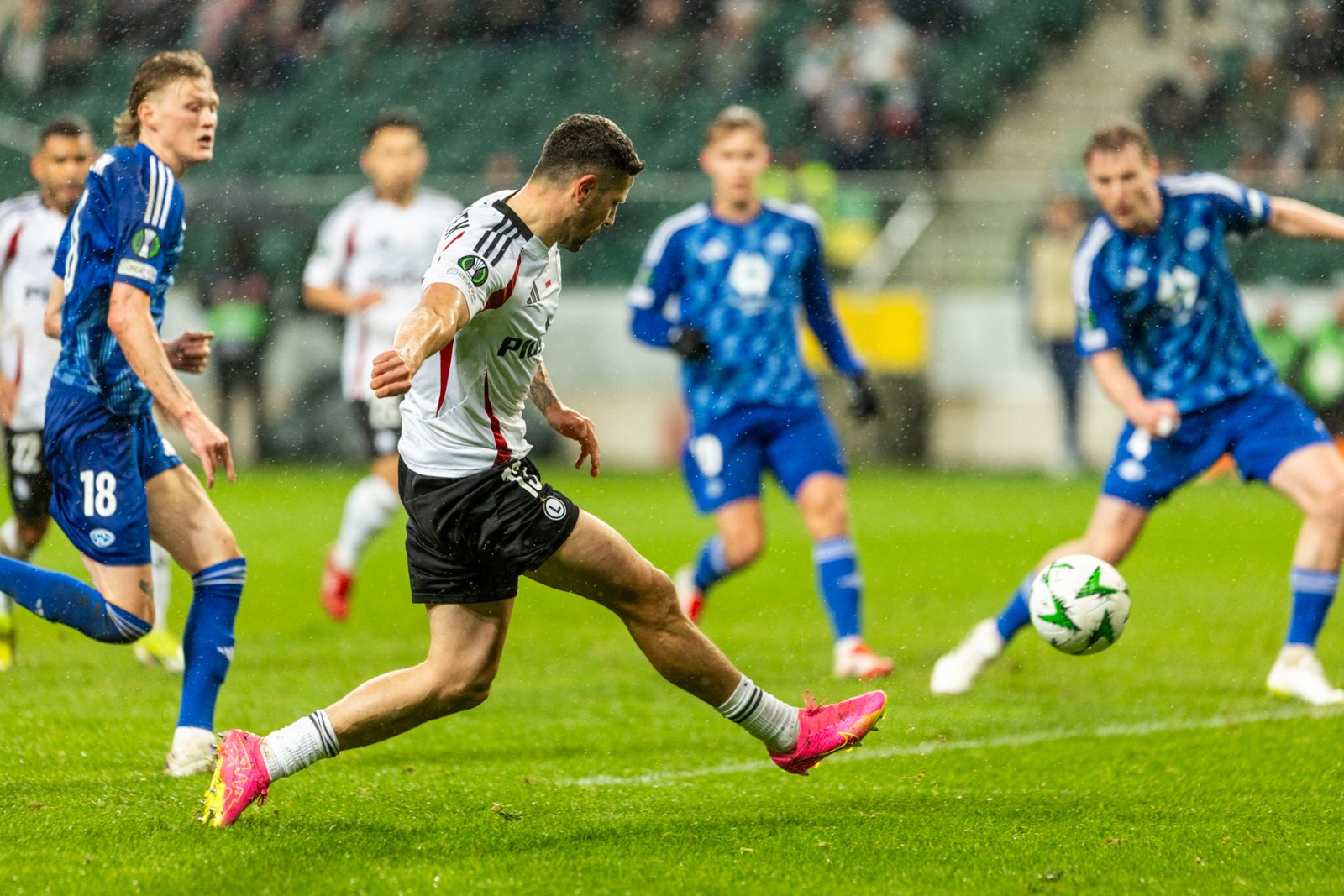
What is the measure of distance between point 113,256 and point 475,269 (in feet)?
4.78

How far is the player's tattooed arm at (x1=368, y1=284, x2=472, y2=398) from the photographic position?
12.9 feet

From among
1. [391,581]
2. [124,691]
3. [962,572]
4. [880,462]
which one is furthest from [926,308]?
[124,691]

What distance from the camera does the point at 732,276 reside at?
26.2 feet

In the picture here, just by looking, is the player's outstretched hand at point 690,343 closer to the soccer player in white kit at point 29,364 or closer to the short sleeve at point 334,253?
the soccer player in white kit at point 29,364

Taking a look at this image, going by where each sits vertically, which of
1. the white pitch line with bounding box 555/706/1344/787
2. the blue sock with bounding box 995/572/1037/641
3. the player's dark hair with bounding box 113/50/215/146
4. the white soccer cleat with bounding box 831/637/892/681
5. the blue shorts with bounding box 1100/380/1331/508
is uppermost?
the player's dark hair with bounding box 113/50/215/146

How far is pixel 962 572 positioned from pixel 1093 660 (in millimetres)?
3093

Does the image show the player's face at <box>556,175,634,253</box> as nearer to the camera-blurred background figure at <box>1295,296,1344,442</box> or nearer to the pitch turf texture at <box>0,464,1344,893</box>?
the pitch turf texture at <box>0,464,1344,893</box>

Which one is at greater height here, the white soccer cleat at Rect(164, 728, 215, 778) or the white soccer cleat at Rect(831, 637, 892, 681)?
the white soccer cleat at Rect(164, 728, 215, 778)

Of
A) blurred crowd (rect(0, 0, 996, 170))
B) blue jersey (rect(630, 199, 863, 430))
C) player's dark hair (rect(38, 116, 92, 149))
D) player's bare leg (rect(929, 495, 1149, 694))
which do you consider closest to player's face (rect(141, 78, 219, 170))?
player's dark hair (rect(38, 116, 92, 149))

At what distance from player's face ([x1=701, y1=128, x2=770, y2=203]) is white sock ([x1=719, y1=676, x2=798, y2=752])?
342 centimetres

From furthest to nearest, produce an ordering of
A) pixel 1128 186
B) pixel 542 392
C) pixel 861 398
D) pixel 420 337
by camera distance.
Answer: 1. pixel 861 398
2. pixel 1128 186
3. pixel 542 392
4. pixel 420 337

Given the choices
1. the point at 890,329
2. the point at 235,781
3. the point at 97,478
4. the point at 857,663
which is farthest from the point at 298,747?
the point at 890,329

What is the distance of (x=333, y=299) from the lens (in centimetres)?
978

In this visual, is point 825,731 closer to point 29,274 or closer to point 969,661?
point 969,661
